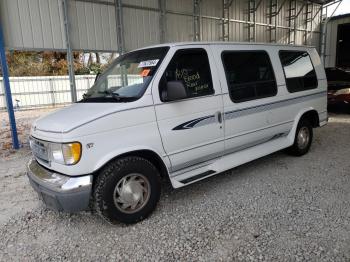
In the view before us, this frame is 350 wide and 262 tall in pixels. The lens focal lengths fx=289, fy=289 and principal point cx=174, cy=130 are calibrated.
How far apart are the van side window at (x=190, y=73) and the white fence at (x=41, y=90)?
15.1m

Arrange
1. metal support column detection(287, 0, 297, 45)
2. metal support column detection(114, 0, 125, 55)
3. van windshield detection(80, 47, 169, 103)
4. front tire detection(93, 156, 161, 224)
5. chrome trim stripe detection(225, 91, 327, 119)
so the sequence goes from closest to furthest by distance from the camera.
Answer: front tire detection(93, 156, 161, 224) < van windshield detection(80, 47, 169, 103) < chrome trim stripe detection(225, 91, 327, 119) < metal support column detection(114, 0, 125, 55) < metal support column detection(287, 0, 297, 45)

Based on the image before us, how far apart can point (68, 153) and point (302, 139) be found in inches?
174

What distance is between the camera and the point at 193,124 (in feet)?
12.0

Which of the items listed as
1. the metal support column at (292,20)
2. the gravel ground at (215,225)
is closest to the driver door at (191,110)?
the gravel ground at (215,225)

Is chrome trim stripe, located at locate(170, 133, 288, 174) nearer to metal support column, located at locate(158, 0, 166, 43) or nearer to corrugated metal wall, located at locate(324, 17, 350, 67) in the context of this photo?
metal support column, located at locate(158, 0, 166, 43)

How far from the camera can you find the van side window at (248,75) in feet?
13.4

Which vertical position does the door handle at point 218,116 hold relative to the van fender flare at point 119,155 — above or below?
above

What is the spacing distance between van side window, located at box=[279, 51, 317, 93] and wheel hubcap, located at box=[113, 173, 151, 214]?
314cm

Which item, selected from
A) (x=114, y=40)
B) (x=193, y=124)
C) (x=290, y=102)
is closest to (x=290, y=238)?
(x=193, y=124)

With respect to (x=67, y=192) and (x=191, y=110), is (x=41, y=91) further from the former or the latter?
(x=67, y=192)

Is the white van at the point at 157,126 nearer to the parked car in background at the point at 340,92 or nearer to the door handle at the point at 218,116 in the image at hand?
the door handle at the point at 218,116

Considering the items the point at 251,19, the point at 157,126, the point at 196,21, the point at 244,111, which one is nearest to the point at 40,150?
the point at 157,126

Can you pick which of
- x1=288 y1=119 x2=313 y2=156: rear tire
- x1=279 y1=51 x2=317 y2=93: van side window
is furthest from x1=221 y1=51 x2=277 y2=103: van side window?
x1=288 y1=119 x2=313 y2=156: rear tire

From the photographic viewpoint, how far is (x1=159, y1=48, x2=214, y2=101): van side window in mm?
3477
